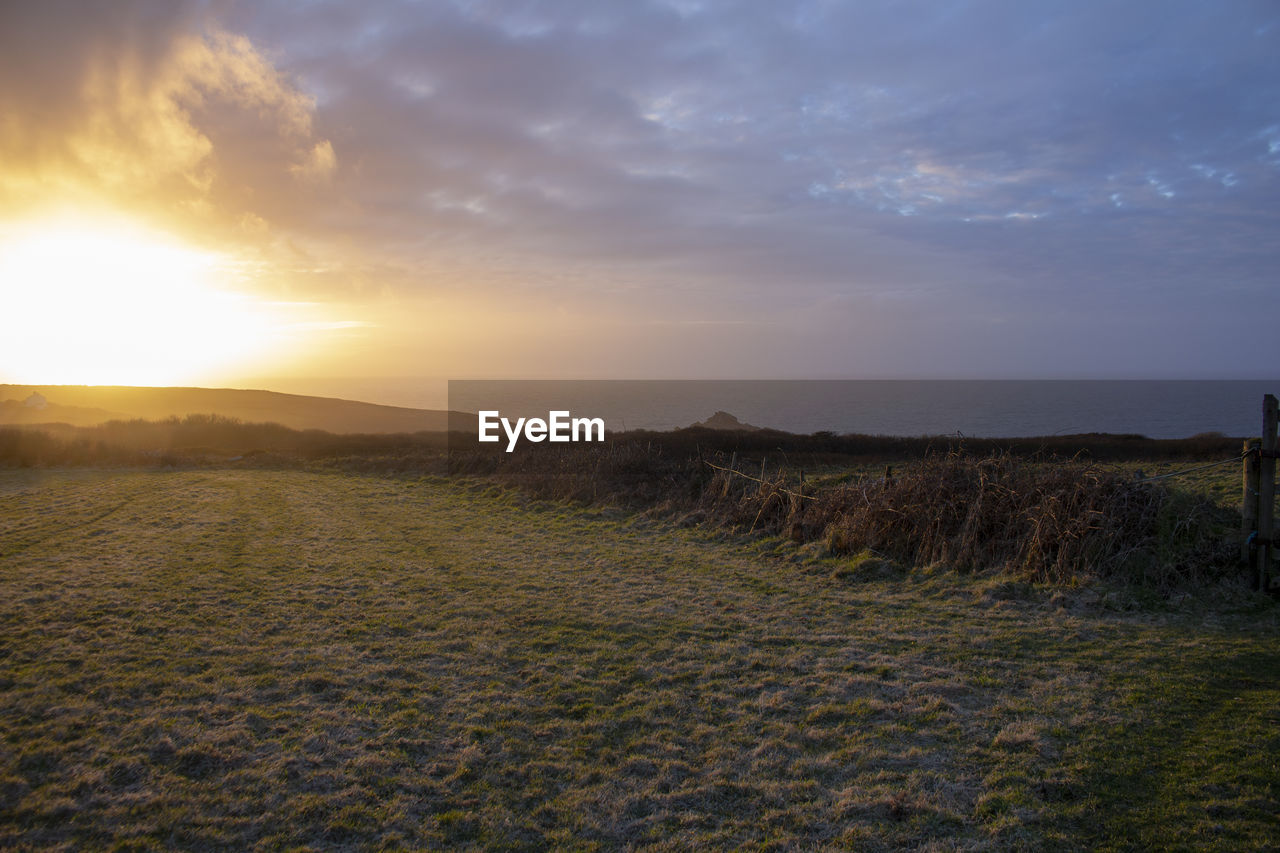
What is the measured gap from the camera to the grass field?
13.2ft

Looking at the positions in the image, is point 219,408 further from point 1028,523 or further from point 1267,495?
point 1267,495

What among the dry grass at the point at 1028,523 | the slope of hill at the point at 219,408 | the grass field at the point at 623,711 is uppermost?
the slope of hill at the point at 219,408

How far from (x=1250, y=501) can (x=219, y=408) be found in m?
83.9

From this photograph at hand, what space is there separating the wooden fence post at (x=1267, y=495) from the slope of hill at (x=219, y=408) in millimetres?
48909

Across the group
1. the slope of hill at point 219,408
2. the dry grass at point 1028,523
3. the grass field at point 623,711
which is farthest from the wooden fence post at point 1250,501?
the slope of hill at point 219,408

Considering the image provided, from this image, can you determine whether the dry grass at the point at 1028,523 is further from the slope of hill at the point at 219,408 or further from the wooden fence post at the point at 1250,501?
the slope of hill at the point at 219,408

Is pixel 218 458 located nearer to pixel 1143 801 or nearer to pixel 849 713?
pixel 849 713

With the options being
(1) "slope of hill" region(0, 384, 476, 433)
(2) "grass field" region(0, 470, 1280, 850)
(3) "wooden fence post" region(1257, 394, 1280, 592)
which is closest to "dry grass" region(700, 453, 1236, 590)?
(3) "wooden fence post" region(1257, 394, 1280, 592)

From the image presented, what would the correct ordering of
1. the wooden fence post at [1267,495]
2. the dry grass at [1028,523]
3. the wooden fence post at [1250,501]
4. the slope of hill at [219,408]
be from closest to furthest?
1. the wooden fence post at [1267,495]
2. the wooden fence post at [1250,501]
3. the dry grass at [1028,523]
4. the slope of hill at [219,408]

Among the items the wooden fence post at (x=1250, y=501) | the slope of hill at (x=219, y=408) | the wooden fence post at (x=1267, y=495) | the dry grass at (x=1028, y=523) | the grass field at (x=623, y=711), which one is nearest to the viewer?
the grass field at (x=623, y=711)

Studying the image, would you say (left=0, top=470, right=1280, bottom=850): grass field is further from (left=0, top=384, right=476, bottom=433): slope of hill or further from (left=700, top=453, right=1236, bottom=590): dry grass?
(left=0, top=384, right=476, bottom=433): slope of hill

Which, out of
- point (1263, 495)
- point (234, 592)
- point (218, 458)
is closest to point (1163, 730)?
point (1263, 495)

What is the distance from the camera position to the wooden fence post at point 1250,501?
808 cm

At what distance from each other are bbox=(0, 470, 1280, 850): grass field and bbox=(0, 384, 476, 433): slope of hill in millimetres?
44973
